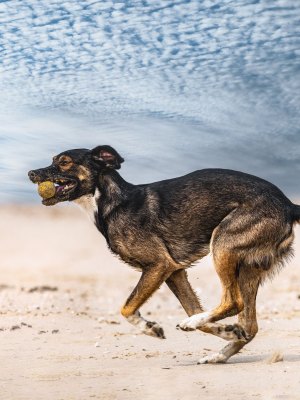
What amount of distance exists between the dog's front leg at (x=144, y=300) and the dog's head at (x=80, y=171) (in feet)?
4.08

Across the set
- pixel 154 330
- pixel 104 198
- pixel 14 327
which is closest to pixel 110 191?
pixel 104 198

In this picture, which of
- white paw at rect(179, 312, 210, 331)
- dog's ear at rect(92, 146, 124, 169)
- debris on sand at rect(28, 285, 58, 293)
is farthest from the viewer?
debris on sand at rect(28, 285, 58, 293)

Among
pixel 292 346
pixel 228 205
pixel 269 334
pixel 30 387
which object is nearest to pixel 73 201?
pixel 228 205

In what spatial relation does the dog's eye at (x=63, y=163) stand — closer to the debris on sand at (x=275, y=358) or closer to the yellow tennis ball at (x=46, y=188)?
the yellow tennis ball at (x=46, y=188)

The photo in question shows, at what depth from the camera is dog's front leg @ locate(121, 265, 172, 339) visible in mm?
9258

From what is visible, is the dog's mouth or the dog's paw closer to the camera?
the dog's paw

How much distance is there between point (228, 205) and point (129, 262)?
1.30 meters

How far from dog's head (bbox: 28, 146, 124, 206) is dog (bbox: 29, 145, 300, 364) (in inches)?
0.4

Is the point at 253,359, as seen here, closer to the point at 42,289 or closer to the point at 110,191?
the point at 110,191

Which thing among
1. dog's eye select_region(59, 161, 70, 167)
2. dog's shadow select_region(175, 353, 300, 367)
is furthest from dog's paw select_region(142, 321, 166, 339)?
dog's eye select_region(59, 161, 70, 167)

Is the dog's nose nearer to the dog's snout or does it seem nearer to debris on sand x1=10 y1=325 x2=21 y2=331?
the dog's snout

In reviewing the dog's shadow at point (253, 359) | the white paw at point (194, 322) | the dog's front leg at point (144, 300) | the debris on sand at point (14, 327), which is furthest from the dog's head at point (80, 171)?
the debris on sand at point (14, 327)

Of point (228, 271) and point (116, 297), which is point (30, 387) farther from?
point (116, 297)

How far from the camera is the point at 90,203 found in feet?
32.8
